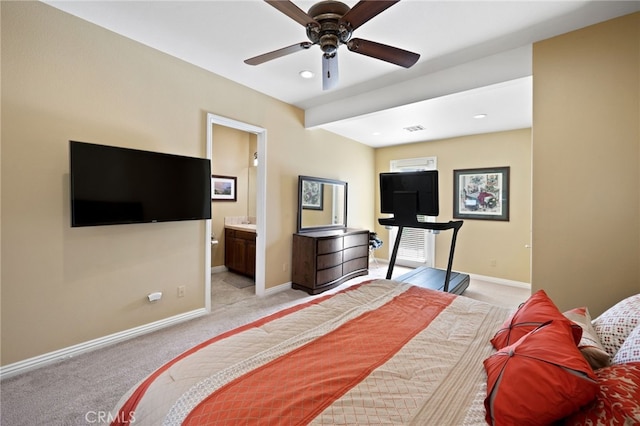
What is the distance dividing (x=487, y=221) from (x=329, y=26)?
446 centimetres

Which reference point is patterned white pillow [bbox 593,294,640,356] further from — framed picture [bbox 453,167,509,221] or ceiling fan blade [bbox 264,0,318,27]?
framed picture [bbox 453,167,509,221]

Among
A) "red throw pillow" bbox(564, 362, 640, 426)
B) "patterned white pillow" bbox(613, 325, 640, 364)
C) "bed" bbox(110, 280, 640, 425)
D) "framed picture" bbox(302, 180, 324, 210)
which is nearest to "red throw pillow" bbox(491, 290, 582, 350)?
"bed" bbox(110, 280, 640, 425)

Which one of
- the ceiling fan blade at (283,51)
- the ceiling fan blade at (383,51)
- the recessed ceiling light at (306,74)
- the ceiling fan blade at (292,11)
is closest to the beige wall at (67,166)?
the recessed ceiling light at (306,74)

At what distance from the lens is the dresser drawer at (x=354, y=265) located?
4488 mm

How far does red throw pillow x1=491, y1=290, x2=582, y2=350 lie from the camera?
3.62ft

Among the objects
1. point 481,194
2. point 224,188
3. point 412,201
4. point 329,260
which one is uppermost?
point 224,188

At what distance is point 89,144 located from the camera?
220 centimetres

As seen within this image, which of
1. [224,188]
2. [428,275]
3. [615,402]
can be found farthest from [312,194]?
[615,402]

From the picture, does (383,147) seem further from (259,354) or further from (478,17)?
(259,354)

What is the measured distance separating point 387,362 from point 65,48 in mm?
3253

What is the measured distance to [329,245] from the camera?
412 cm

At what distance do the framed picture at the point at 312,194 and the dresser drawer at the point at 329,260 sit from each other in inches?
34.3

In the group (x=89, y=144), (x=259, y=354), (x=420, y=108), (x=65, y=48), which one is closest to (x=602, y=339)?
(x=259, y=354)

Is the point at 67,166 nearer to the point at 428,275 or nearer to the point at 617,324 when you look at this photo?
the point at 617,324
